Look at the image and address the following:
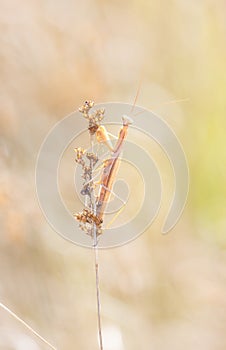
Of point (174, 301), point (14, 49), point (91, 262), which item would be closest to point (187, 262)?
point (174, 301)

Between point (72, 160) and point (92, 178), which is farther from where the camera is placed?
point (72, 160)

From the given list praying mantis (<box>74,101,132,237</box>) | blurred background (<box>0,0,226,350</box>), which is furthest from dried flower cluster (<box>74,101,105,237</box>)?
blurred background (<box>0,0,226,350</box>)

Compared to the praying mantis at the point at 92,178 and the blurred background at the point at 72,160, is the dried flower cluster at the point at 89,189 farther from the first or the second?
the blurred background at the point at 72,160

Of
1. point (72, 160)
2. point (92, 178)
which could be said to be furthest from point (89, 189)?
point (72, 160)

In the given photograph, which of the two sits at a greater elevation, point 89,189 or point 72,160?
point 72,160

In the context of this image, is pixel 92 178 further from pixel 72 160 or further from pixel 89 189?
pixel 72 160

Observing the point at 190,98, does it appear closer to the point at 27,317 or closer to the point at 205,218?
the point at 205,218
